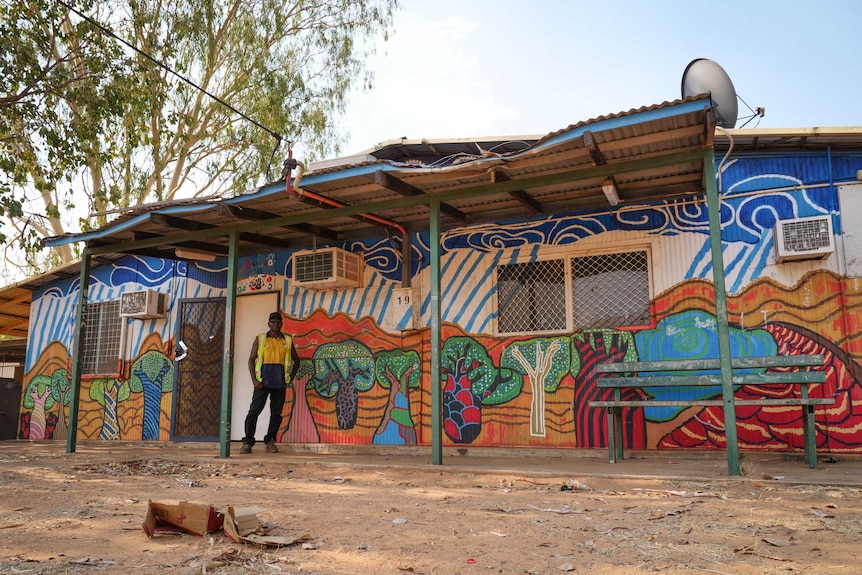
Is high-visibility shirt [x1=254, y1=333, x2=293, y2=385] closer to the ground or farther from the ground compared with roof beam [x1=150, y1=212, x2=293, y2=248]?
closer to the ground

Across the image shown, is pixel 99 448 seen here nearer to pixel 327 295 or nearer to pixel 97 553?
pixel 327 295

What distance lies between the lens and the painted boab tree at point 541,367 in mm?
8023

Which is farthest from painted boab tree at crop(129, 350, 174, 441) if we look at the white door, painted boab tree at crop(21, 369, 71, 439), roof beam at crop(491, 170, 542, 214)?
roof beam at crop(491, 170, 542, 214)

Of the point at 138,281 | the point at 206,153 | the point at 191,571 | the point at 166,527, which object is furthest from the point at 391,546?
the point at 206,153

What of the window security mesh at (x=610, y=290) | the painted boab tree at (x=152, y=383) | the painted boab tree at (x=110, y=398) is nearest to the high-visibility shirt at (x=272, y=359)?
→ the painted boab tree at (x=152, y=383)

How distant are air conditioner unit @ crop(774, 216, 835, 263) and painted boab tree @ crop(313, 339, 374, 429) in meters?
5.27

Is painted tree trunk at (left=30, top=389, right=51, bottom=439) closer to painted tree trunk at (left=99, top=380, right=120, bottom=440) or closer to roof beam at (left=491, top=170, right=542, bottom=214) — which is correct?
painted tree trunk at (left=99, top=380, right=120, bottom=440)

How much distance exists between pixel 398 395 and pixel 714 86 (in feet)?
18.3

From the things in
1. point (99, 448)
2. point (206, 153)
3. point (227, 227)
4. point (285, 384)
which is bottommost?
point (99, 448)

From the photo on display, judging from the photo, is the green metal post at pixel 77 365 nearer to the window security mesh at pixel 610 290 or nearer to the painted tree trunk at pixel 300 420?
the painted tree trunk at pixel 300 420

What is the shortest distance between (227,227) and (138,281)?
3.80 m

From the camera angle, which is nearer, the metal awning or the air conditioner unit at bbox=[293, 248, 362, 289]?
the metal awning

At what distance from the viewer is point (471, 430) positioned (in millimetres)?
8414

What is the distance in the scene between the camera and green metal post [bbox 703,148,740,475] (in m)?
5.66
